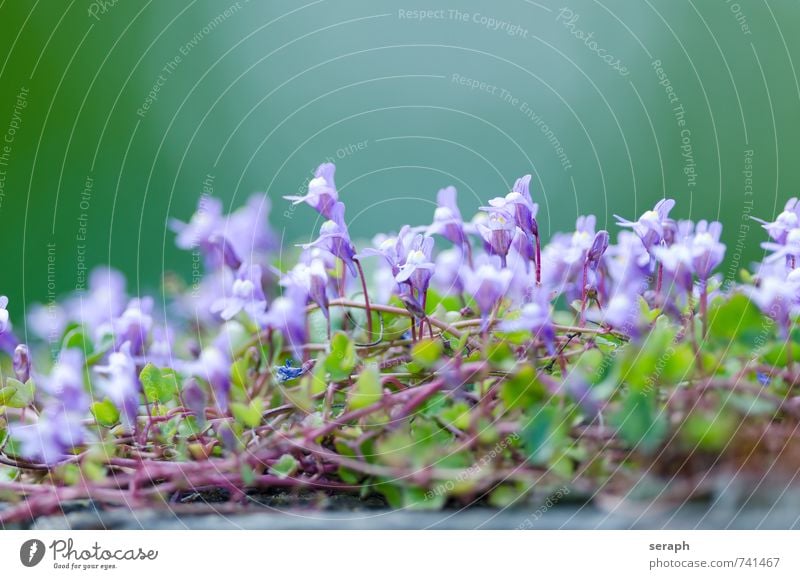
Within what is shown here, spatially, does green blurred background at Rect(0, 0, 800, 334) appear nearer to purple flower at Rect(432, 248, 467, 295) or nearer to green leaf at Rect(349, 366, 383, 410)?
purple flower at Rect(432, 248, 467, 295)

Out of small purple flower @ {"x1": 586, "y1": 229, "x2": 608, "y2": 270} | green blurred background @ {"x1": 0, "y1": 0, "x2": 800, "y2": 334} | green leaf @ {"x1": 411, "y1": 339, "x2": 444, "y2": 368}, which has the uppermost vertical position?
green blurred background @ {"x1": 0, "y1": 0, "x2": 800, "y2": 334}

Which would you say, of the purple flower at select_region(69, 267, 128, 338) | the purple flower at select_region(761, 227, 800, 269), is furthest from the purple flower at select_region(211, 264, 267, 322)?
the purple flower at select_region(761, 227, 800, 269)

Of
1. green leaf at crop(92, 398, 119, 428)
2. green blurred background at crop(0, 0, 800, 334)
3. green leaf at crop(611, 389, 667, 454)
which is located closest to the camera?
green leaf at crop(611, 389, 667, 454)

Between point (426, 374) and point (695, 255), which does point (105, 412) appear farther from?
point (695, 255)
